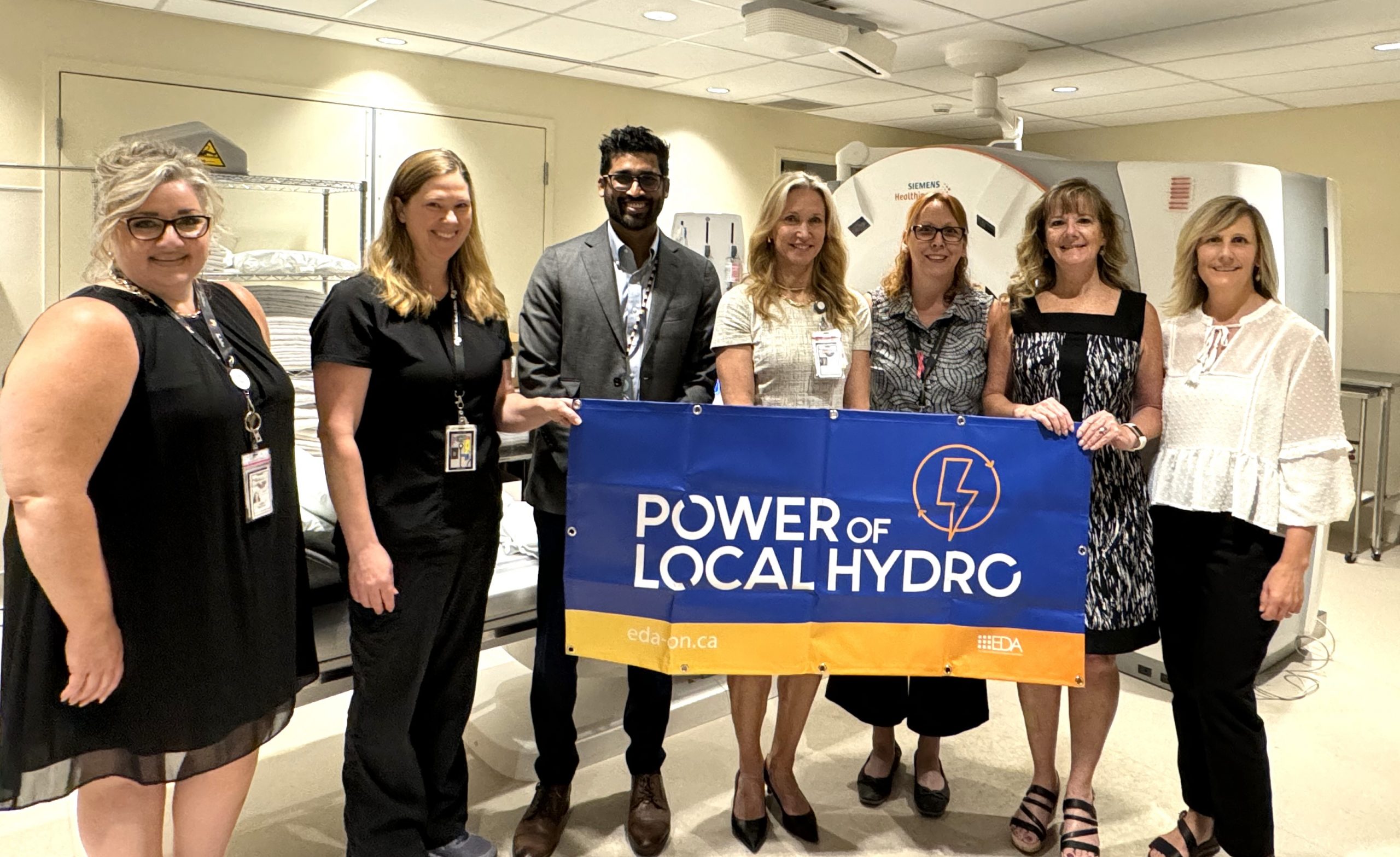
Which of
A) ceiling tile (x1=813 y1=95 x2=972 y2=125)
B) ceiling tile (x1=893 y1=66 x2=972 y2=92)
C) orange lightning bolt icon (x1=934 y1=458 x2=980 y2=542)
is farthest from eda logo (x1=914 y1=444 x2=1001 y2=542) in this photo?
ceiling tile (x1=813 y1=95 x2=972 y2=125)

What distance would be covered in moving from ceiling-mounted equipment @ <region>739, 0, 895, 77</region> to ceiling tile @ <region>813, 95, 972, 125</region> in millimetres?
1982

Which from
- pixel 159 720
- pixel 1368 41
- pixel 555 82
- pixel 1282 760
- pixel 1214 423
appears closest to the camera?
pixel 159 720

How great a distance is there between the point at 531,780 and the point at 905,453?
1396mm

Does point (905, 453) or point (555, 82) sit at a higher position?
point (555, 82)

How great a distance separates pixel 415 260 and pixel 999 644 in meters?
1.47

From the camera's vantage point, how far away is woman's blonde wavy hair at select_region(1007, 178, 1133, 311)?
2195 millimetres

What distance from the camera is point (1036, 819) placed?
2408 mm

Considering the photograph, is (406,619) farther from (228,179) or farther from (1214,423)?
(228,179)

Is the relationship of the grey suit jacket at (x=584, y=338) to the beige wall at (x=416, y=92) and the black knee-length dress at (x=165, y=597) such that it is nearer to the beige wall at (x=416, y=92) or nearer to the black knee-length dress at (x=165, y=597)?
the black knee-length dress at (x=165, y=597)

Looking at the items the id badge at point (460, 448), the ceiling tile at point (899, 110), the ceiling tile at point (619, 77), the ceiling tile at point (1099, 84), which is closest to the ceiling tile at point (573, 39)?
the ceiling tile at point (619, 77)

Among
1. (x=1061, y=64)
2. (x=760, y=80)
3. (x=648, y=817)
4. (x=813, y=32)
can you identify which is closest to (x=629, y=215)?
(x=648, y=817)

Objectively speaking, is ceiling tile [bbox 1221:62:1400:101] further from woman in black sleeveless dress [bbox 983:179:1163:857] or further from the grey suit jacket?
the grey suit jacket

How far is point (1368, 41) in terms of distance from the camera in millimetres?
4801

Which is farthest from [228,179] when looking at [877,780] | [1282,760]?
[1282,760]
